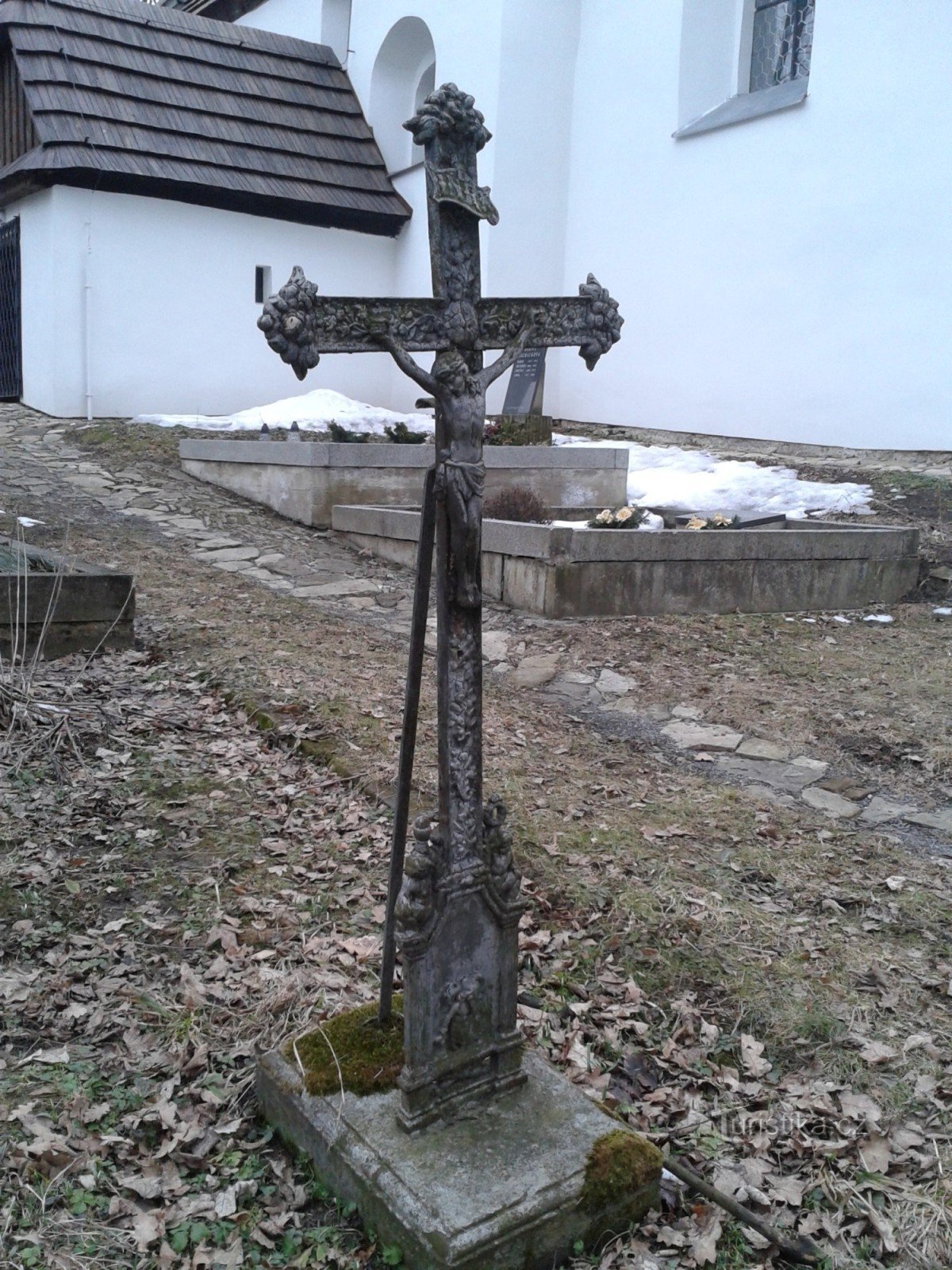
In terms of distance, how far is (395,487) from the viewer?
1052 centimetres

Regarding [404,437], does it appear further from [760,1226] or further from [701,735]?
[760,1226]

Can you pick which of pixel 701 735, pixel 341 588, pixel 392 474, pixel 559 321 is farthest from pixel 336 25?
pixel 559 321

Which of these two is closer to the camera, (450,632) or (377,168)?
(450,632)

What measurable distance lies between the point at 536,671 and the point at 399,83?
15481mm

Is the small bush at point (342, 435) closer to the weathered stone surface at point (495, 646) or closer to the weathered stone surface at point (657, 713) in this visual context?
the weathered stone surface at point (495, 646)

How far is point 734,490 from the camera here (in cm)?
1138

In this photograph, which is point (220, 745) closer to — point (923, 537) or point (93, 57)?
point (923, 537)

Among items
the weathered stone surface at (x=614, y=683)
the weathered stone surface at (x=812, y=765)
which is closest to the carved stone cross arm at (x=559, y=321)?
the weathered stone surface at (x=812, y=765)

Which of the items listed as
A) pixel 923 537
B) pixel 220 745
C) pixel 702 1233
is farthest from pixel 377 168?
pixel 702 1233

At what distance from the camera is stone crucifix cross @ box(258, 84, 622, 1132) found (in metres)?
2.53

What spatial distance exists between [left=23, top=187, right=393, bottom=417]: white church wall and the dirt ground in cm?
1014

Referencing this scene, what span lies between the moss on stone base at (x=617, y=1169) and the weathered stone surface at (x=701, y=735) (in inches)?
119

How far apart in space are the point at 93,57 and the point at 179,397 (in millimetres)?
5049

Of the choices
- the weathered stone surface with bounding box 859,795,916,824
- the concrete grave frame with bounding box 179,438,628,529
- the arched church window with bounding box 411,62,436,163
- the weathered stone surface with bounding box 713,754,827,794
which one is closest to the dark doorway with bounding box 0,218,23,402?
the arched church window with bounding box 411,62,436,163
